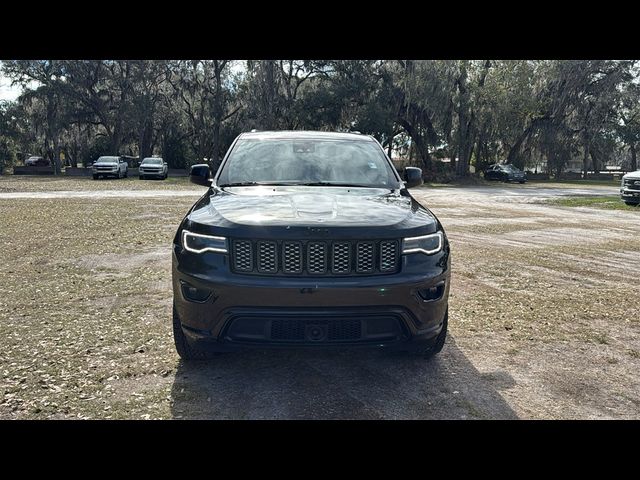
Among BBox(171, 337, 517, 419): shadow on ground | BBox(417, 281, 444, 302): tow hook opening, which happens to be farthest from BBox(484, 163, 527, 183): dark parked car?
BBox(417, 281, 444, 302): tow hook opening

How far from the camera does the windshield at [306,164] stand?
14.7 feet

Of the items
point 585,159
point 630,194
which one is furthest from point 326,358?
point 585,159

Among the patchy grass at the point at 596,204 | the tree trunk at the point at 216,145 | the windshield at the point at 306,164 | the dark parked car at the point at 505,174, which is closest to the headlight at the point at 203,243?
the windshield at the point at 306,164

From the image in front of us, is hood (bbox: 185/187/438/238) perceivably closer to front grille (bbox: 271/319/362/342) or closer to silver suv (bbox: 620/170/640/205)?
front grille (bbox: 271/319/362/342)

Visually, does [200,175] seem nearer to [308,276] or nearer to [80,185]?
[308,276]

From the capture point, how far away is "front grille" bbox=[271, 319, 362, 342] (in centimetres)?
313

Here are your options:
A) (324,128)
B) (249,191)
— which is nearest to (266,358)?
(249,191)

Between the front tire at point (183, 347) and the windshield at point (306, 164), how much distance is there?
1.37 meters

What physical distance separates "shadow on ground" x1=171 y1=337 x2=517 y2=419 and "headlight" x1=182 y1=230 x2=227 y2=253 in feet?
3.15

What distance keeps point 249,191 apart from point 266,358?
1360mm

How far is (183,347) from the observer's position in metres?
3.71

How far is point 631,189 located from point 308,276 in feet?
60.9

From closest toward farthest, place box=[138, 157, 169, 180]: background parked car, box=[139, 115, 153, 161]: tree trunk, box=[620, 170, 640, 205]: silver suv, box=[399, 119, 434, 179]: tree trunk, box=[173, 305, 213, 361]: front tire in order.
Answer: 1. box=[173, 305, 213, 361]: front tire
2. box=[620, 170, 640, 205]: silver suv
3. box=[138, 157, 169, 180]: background parked car
4. box=[399, 119, 434, 179]: tree trunk
5. box=[139, 115, 153, 161]: tree trunk
